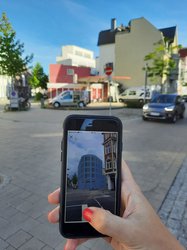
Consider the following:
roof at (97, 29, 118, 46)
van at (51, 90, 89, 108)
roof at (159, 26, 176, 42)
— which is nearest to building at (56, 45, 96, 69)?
roof at (97, 29, 118, 46)

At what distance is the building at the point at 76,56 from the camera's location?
5563cm

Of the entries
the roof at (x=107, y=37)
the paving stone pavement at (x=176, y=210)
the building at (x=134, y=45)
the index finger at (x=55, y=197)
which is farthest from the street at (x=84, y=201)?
the roof at (x=107, y=37)

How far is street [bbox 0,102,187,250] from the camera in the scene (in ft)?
8.43

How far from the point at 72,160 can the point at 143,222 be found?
0.58 metres

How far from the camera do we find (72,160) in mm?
1314

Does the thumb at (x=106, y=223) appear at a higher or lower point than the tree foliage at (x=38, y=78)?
lower

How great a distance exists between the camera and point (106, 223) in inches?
46.3

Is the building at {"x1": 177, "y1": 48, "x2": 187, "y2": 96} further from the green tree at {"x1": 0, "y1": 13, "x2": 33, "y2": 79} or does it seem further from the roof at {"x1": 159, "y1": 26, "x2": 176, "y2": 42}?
the green tree at {"x1": 0, "y1": 13, "x2": 33, "y2": 79}

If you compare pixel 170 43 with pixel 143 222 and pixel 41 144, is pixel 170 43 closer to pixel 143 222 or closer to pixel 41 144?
pixel 41 144

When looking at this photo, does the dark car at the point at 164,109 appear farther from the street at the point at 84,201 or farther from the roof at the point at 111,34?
the roof at the point at 111,34

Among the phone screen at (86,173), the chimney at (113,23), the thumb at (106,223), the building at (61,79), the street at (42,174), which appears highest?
the chimney at (113,23)

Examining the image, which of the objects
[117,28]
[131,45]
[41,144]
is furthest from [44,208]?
[117,28]

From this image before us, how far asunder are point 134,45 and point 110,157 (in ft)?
110

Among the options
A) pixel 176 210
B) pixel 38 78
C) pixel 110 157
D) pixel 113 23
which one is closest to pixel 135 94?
pixel 113 23
